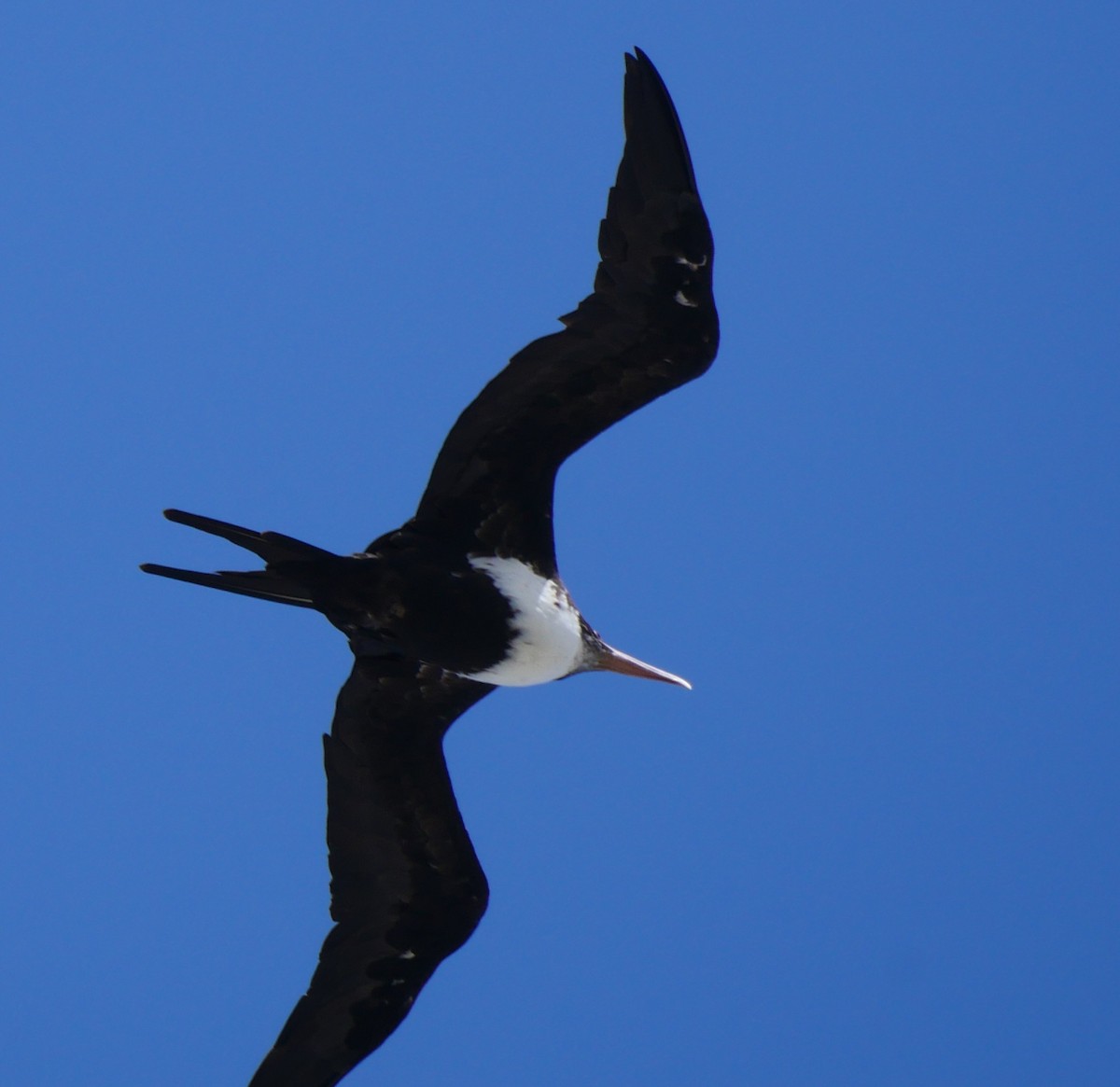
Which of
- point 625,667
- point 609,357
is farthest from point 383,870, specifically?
point 609,357

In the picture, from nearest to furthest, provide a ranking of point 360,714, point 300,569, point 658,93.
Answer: point 658,93
point 300,569
point 360,714

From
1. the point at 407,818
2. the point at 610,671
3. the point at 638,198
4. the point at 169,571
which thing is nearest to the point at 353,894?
the point at 407,818

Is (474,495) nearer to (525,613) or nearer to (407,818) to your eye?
(525,613)

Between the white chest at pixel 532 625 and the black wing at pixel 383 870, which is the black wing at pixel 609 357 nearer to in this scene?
the white chest at pixel 532 625

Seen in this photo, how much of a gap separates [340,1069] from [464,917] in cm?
63

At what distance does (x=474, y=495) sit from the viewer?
5859 millimetres

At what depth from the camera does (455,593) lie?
577cm

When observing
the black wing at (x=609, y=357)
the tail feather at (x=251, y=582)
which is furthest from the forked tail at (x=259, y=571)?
the black wing at (x=609, y=357)

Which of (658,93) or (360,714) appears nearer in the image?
(658,93)

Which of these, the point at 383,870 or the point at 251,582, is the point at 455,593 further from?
the point at 383,870

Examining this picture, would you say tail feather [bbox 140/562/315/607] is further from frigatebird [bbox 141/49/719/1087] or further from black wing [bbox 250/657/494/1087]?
black wing [bbox 250/657/494/1087]

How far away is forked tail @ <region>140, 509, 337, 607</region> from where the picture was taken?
5.27 m

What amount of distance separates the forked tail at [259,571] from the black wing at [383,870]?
2.07 ft

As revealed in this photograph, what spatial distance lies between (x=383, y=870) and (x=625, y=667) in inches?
41.4
